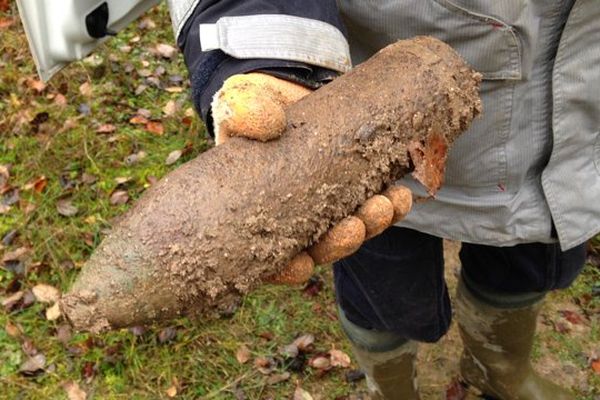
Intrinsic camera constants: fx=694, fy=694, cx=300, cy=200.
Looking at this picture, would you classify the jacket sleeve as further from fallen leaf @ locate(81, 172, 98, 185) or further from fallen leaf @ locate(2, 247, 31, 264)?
fallen leaf @ locate(81, 172, 98, 185)

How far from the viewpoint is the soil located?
1116 millimetres

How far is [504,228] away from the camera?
1.68 meters

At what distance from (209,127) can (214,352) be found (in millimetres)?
1555

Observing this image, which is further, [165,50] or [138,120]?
[165,50]

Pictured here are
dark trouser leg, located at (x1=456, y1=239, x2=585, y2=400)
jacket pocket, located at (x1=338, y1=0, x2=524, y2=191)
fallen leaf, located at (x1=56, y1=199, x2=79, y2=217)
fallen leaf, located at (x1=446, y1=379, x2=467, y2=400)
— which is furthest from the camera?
fallen leaf, located at (x1=56, y1=199, x2=79, y2=217)

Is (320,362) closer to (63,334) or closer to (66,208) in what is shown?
(63,334)

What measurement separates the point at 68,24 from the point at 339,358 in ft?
5.60

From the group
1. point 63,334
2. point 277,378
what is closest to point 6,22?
point 63,334

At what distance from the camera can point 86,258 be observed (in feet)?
10.1

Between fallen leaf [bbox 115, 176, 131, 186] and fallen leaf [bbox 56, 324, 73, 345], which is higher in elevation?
fallen leaf [bbox 115, 176, 131, 186]

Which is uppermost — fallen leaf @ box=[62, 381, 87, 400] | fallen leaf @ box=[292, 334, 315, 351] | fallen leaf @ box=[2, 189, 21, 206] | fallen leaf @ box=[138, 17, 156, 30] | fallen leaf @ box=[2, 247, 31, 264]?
fallen leaf @ box=[138, 17, 156, 30]

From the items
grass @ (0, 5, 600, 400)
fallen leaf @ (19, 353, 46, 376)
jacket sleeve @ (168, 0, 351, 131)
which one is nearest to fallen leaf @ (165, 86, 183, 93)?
grass @ (0, 5, 600, 400)

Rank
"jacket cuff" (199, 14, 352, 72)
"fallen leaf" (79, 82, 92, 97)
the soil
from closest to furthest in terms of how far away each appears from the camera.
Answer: the soil, "jacket cuff" (199, 14, 352, 72), "fallen leaf" (79, 82, 92, 97)

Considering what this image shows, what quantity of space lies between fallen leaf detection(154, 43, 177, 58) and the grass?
0.18m
